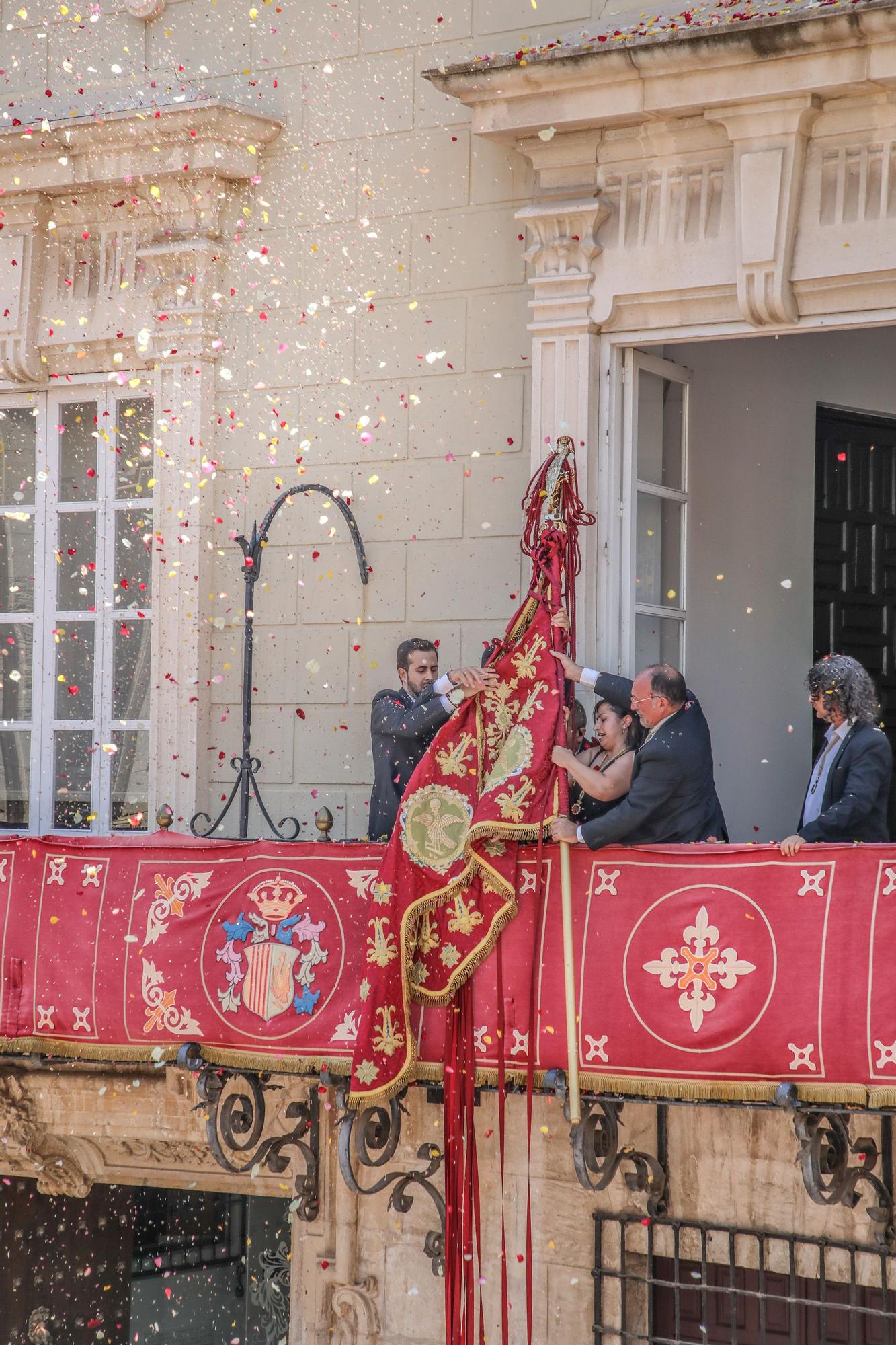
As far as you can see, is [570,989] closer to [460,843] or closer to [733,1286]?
[460,843]

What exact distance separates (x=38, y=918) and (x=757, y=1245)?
294 centimetres

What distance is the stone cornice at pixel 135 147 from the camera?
24.3ft

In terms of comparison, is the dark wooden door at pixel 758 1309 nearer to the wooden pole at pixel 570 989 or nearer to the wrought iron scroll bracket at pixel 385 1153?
the wrought iron scroll bracket at pixel 385 1153

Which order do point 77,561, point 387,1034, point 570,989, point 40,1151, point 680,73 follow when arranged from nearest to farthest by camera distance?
point 570,989 < point 387,1034 < point 680,73 < point 40,1151 < point 77,561

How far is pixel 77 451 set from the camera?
8141 mm

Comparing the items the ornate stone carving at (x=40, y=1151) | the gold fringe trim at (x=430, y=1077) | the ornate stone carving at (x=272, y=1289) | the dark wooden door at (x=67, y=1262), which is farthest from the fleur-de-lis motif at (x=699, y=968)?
the ornate stone carving at (x=272, y=1289)

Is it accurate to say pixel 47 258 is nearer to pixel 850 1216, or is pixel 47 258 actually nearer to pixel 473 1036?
pixel 473 1036

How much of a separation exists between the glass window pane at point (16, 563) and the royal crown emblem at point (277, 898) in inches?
101

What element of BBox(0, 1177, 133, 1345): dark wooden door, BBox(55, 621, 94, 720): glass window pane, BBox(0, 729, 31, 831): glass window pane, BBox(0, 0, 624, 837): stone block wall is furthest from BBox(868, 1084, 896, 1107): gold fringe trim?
BBox(0, 1177, 133, 1345): dark wooden door

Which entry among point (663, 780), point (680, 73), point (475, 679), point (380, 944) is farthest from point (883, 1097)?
point (680, 73)

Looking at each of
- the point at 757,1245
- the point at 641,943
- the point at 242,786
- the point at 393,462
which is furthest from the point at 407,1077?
the point at 393,462

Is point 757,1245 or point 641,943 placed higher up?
point 641,943

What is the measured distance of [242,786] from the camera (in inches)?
295

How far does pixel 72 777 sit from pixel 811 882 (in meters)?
4.00
